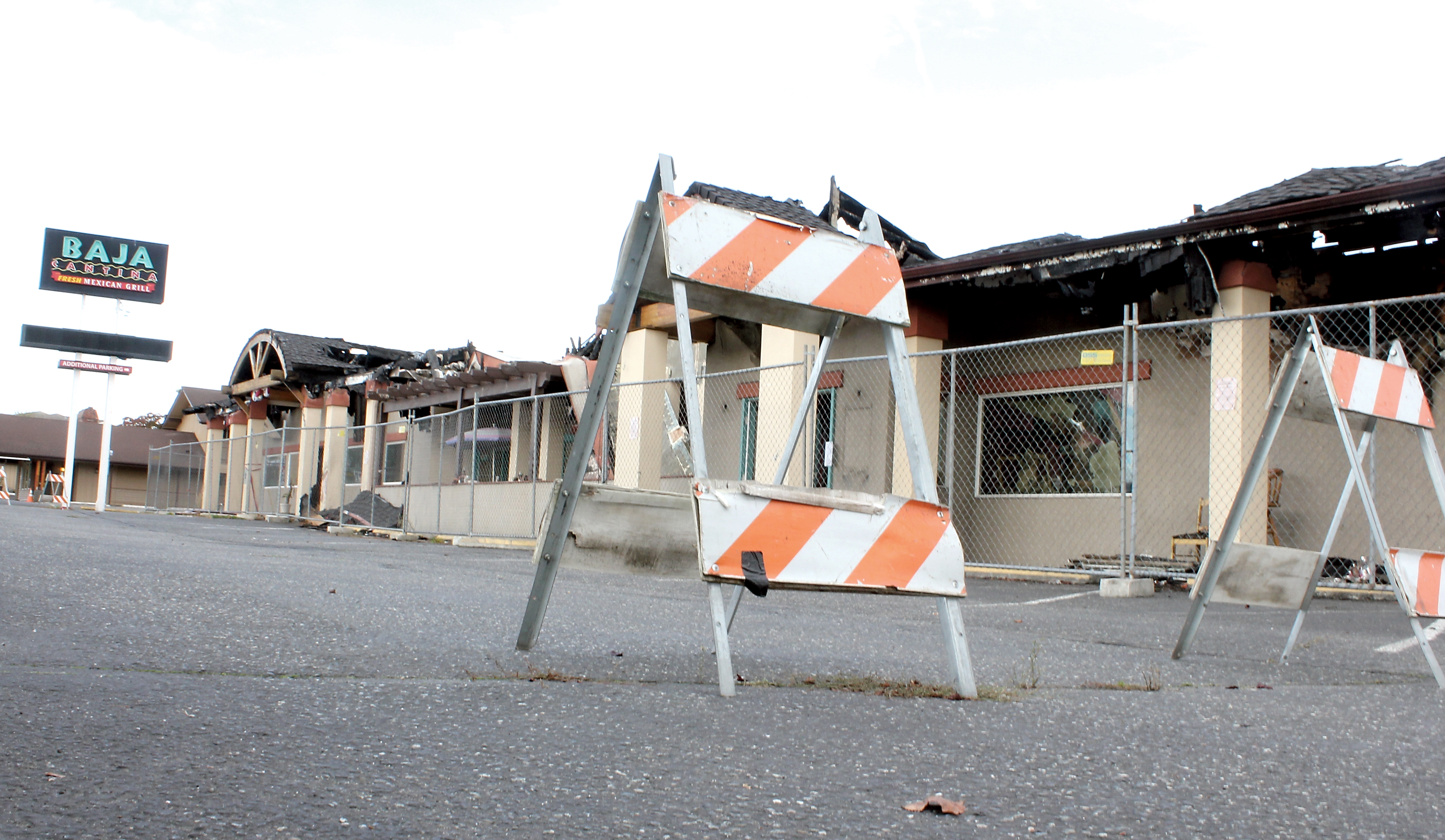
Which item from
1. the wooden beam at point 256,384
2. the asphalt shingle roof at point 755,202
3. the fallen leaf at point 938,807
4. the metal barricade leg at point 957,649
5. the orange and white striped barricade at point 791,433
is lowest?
the fallen leaf at point 938,807

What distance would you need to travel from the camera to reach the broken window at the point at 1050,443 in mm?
12820

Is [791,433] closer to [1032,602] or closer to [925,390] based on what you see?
[1032,602]

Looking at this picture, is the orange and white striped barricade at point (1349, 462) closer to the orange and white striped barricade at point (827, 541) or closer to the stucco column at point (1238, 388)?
the orange and white striped barricade at point (827, 541)

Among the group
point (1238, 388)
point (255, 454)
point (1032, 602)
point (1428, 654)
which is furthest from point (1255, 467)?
point (255, 454)

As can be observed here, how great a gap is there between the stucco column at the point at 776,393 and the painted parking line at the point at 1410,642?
318 inches

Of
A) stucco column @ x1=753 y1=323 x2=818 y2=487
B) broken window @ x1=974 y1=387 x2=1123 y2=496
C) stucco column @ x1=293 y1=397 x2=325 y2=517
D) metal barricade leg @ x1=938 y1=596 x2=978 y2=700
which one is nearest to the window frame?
stucco column @ x1=753 y1=323 x2=818 y2=487

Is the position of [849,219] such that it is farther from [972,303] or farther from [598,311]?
[598,311]

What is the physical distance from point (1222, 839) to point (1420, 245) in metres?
9.86

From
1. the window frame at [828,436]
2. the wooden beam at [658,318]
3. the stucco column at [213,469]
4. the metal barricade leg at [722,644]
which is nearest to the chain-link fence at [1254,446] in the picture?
the window frame at [828,436]

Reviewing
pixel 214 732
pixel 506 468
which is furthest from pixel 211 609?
pixel 506 468

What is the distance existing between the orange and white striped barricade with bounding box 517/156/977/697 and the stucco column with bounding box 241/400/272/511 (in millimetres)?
24384

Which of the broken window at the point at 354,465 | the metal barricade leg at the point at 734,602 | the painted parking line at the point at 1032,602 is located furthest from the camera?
the broken window at the point at 354,465

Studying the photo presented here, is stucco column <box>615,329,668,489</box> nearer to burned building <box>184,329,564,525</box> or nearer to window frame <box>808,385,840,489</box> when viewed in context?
burned building <box>184,329,564,525</box>

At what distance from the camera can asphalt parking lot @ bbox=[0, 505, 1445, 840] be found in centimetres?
219
